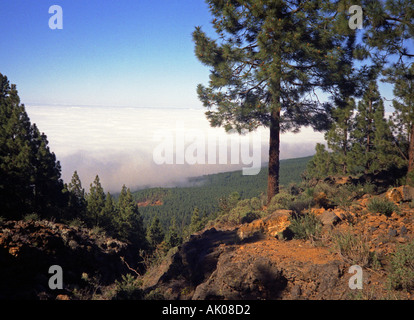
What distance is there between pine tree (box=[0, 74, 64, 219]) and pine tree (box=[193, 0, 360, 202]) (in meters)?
12.9

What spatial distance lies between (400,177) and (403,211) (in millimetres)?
5913

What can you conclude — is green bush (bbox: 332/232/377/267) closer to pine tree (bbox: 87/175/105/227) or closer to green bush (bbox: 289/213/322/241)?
green bush (bbox: 289/213/322/241)

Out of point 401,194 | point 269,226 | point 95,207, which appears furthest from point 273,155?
point 95,207

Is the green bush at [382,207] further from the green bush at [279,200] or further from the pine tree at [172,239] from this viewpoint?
the pine tree at [172,239]

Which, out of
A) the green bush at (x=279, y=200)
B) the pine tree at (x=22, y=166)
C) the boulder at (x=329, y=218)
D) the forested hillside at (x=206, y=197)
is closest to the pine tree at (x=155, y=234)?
the pine tree at (x=22, y=166)

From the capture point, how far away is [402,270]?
4254 millimetres

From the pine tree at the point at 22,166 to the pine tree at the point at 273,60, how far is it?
12921mm

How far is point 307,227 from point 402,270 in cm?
254

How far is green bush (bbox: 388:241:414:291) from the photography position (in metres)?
4.16

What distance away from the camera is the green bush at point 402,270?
4.16m

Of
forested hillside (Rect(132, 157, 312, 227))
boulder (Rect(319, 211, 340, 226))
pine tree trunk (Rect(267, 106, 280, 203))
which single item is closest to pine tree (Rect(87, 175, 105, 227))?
pine tree trunk (Rect(267, 106, 280, 203))

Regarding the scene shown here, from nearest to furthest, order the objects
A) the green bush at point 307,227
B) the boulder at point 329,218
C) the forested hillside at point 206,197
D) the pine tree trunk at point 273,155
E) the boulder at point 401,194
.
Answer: the green bush at point 307,227, the boulder at point 329,218, the boulder at point 401,194, the pine tree trunk at point 273,155, the forested hillside at point 206,197

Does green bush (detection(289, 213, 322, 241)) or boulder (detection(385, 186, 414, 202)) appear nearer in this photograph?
green bush (detection(289, 213, 322, 241))
